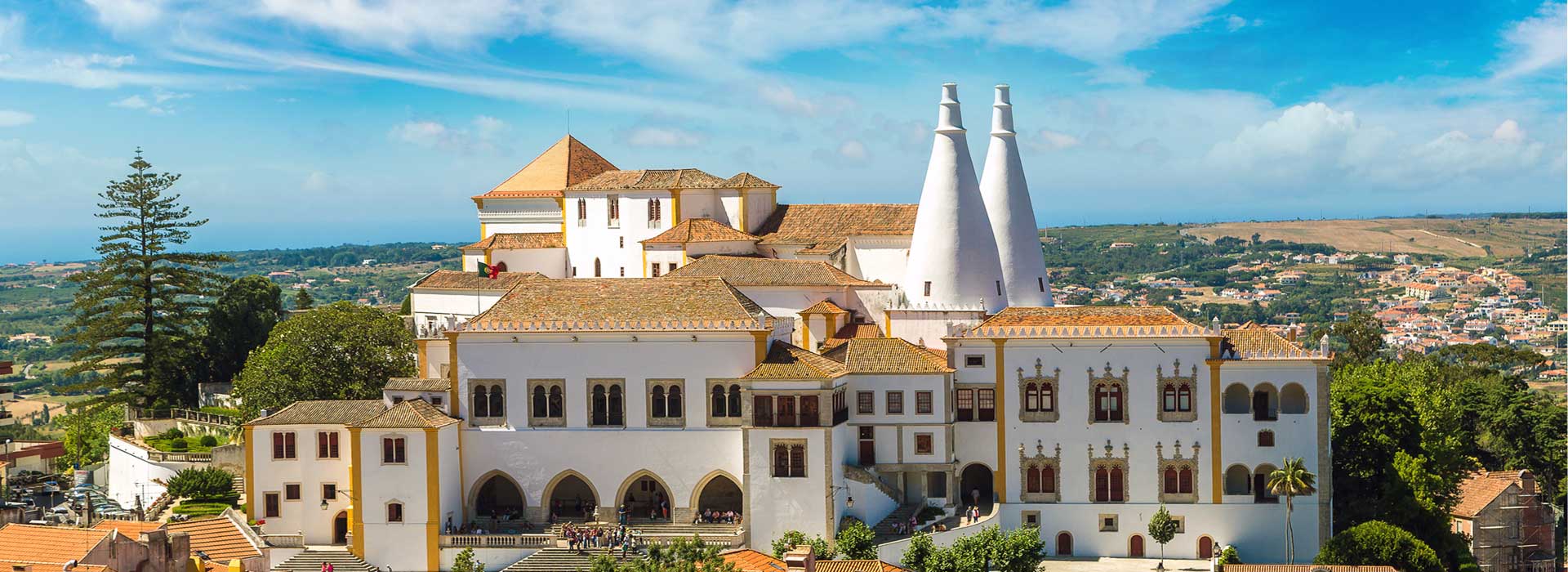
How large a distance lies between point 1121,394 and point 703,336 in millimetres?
11527

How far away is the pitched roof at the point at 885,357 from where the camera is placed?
→ 158ft

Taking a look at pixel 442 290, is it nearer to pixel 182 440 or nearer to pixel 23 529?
pixel 182 440

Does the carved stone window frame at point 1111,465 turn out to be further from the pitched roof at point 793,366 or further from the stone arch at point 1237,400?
the pitched roof at point 793,366

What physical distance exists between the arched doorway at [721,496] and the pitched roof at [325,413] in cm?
903

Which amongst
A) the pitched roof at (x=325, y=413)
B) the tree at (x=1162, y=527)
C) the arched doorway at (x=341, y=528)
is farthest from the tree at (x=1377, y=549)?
the arched doorway at (x=341, y=528)

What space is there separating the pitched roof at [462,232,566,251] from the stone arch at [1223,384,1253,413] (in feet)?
92.5

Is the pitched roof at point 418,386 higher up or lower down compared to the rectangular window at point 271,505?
higher up

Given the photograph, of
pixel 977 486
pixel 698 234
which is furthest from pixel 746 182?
pixel 977 486

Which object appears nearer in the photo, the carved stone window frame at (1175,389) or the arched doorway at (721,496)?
the carved stone window frame at (1175,389)

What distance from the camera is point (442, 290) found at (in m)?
66.8

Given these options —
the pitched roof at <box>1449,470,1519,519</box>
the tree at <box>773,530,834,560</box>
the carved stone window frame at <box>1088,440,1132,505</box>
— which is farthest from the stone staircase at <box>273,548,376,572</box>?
the pitched roof at <box>1449,470,1519,519</box>

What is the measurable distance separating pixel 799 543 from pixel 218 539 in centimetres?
1523

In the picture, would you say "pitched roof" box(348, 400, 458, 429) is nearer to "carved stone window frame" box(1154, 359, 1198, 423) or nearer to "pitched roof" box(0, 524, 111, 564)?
"pitched roof" box(0, 524, 111, 564)

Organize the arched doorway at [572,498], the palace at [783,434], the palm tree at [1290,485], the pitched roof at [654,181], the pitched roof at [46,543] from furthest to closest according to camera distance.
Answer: the pitched roof at [654,181] → the arched doorway at [572,498] → the palm tree at [1290,485] → the palace at [783,434] → the pitched roof at [46,543]
